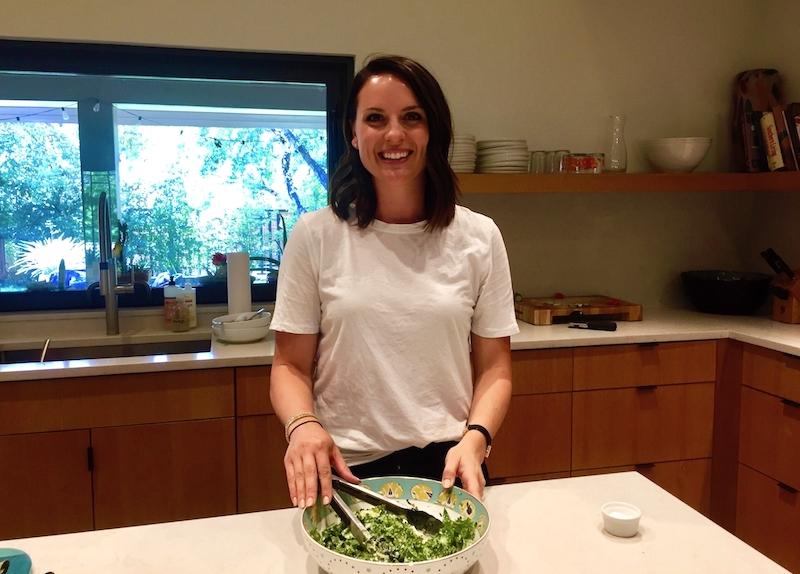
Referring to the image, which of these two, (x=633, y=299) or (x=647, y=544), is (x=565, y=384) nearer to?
(x=633, y=299)

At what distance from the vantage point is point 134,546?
1.07 metres

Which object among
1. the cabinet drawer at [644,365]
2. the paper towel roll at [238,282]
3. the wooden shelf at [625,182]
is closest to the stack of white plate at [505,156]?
the wooden shelf at [625,182]

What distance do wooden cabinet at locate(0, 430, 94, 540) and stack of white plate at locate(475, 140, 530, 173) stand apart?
69.4 inches

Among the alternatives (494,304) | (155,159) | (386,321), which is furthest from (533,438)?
(155,159)

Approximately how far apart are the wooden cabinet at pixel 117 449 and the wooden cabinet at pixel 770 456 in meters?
1.87

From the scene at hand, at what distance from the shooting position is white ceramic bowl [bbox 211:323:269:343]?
241cm

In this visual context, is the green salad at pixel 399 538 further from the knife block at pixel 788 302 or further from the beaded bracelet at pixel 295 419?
the knife block at pixel 788 302

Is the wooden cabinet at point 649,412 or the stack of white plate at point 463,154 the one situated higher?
the stack of white plate at point 463,154

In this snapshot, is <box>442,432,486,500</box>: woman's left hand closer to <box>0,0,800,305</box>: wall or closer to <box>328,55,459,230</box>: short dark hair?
<box>328,55,459,230</box>: short dark hair

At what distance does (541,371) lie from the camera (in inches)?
97.7

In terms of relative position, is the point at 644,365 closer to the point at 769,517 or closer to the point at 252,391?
the point at 769,517

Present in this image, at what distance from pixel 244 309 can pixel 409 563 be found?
6.27 feet

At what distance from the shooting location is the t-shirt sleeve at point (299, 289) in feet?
4.42

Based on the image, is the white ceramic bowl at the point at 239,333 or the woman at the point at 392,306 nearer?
the woman at the point at 392,306
